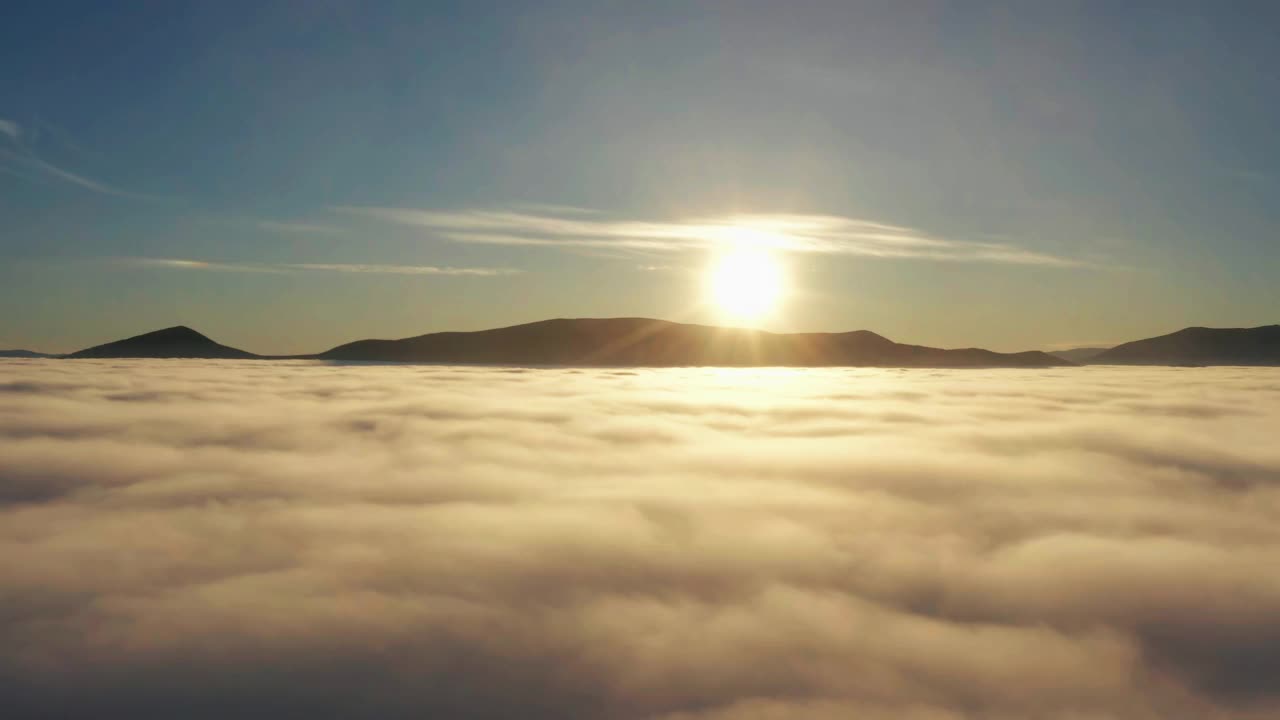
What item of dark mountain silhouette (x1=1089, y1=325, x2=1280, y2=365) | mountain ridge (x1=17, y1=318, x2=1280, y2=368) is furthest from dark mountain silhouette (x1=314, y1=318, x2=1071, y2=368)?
dark mountain silhouette (x1=1089, y1=325, x2=1280, y2=365)

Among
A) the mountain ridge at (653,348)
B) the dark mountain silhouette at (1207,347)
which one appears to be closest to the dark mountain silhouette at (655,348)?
the mountain ridge at (653,348)

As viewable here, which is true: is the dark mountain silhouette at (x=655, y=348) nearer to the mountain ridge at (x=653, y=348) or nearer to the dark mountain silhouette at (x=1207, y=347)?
the mountain ridge at (x=653, y=348)

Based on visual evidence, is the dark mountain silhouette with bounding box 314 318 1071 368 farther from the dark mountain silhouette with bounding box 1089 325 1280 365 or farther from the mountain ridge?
the dark mountain silhouette with bounding box 1089 325 1280 365

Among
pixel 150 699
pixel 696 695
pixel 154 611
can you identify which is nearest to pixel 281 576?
pixel 154 611

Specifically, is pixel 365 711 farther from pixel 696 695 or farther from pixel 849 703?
pixel 849 703

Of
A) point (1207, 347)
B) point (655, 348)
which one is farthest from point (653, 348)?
point (1207, 347)

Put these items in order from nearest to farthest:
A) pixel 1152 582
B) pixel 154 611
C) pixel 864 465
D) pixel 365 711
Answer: pixel 365 711
pixel 154 611
pixel 1152 582
pixel 864 465
